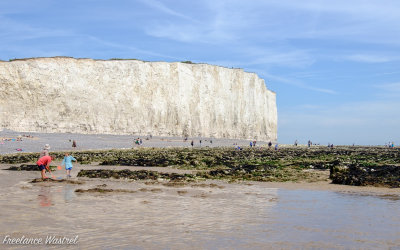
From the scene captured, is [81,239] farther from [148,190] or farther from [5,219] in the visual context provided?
[148,190]

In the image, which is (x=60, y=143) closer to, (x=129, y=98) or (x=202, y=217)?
(x=129, y=98)

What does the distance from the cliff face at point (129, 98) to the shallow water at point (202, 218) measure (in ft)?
199

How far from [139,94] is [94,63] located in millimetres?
10565

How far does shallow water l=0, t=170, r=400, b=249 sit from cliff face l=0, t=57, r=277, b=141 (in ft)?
199

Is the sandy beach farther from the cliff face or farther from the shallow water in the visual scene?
the cliff face

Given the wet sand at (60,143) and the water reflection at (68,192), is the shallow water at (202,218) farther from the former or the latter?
the wet sand at (60,143)

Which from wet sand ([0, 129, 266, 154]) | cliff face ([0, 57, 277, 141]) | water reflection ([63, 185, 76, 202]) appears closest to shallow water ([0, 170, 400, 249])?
water reflection ([63, 185, 76, 202])

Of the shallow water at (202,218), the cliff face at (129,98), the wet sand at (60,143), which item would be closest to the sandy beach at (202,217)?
the shallow water at (202,218)

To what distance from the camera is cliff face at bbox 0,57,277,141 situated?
220 ft

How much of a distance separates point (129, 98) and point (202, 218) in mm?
72055

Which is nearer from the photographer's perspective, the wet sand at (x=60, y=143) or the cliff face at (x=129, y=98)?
the wet sand at (x=60, y=143)

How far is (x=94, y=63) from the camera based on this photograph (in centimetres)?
7594

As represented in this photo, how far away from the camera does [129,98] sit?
7775cm

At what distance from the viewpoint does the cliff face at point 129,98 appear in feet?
220
